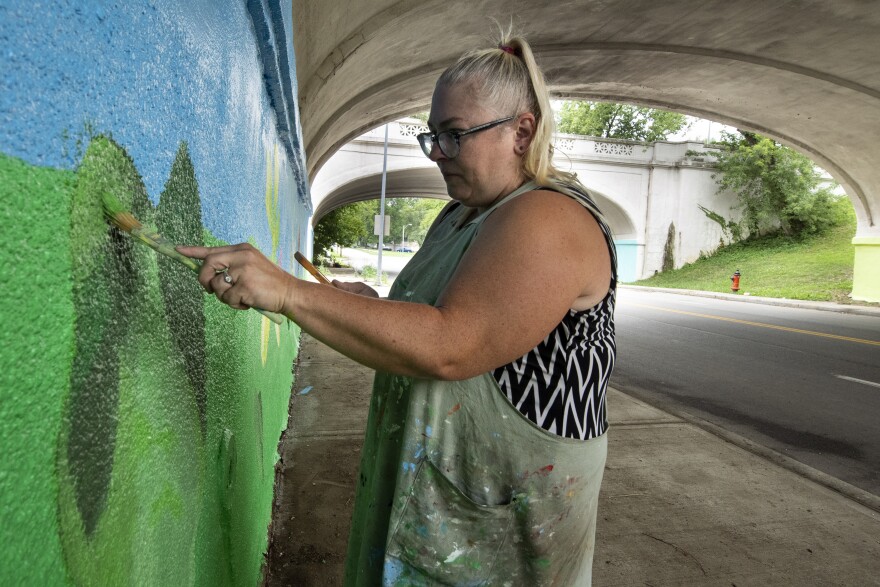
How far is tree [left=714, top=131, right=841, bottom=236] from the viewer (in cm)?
2500

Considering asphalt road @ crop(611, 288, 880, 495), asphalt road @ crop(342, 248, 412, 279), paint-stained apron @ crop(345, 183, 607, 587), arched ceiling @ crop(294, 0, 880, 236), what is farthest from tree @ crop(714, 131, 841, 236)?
paint-stained apron @ crop(345, 183, 607, 587)

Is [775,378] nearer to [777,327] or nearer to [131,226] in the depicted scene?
[777,327]

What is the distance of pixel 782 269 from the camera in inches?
881

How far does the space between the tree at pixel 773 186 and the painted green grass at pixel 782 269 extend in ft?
2.03

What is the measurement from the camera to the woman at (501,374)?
1200 mm

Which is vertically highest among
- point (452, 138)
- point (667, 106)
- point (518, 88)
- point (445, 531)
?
point (667, 106)

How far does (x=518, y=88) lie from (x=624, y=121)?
135ft

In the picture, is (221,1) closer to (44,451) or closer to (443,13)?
(44,451)

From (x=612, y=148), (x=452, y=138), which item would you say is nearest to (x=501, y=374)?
(x=452, y=138)

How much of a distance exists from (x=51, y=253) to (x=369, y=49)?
5857mm

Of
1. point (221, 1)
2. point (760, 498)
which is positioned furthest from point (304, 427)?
point (221, 1)

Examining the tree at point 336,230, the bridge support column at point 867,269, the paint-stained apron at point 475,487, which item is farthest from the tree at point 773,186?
the paint-stained apron at point 475,487

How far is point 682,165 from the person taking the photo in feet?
85.9

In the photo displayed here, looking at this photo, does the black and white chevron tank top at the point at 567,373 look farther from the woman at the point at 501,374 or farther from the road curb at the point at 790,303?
the road curb at the point at 790,303
